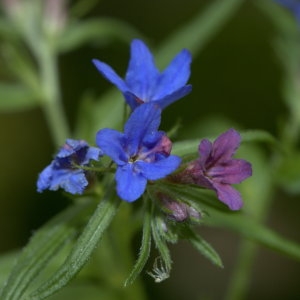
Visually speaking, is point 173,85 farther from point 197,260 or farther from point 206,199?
point 197,260

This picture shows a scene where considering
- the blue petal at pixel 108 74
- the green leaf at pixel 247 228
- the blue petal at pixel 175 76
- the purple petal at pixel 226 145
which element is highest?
the blue petal at pixel 108 74

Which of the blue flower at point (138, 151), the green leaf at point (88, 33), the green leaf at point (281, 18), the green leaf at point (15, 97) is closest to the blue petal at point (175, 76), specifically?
the blue flower at point (138, 151)

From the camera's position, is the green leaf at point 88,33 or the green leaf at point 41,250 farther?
→ the green leaf at point 88,33

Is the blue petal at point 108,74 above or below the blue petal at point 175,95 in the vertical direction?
above

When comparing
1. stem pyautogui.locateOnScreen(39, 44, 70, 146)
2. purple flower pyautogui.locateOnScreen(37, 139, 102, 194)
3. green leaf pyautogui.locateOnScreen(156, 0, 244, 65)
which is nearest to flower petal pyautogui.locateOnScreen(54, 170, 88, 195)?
purple flower pyautogui.locateOnScreen(37, 139, 102, 194)

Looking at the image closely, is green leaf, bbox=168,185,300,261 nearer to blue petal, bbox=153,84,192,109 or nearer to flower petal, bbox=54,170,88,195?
blue petal, bbox=153,84,192,109

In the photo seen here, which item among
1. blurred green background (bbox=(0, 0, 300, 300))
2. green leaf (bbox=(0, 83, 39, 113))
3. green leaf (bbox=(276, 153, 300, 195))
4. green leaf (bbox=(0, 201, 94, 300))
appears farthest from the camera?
blurred green background (bbox=(0, 0, 300, 300))

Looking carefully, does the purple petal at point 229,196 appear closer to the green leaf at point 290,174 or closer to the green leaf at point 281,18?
the green leaf at point 290,174
